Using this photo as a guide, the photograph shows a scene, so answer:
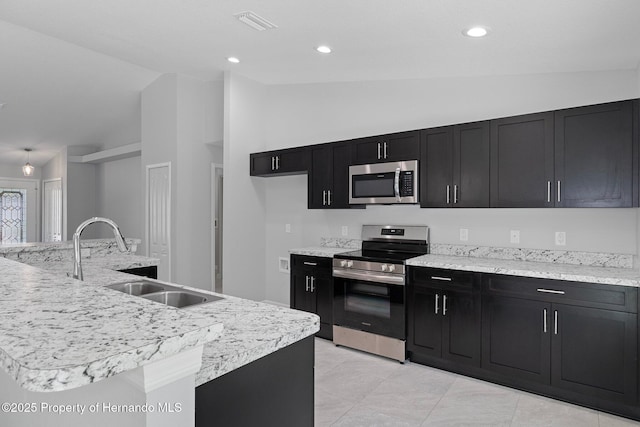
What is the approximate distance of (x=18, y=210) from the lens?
29.6 ft

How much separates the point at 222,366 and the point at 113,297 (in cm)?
37

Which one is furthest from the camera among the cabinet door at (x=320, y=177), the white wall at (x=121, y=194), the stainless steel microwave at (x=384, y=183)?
the white wall at (x=121, y=194)

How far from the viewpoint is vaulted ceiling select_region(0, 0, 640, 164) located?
2473 mm

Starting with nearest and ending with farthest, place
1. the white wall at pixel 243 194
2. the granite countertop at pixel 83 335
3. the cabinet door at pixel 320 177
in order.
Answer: the granite countertop at pixel 83 335 → the cabinet door at pixel 320 177 → the white wall at pixel 243 194

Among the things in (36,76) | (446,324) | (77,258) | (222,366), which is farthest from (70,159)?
(222,366)

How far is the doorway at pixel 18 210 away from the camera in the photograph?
8742 millimetres

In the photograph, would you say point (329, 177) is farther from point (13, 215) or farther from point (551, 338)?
point (13, 215)

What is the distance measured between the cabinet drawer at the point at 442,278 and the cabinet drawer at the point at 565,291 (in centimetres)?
12

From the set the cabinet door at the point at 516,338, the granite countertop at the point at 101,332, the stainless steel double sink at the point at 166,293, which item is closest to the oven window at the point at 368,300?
the cabinet door at the point at 516,338

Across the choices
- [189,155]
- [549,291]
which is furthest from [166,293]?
[189,155]

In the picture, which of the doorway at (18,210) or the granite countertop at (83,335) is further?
the doorway at (18,210)

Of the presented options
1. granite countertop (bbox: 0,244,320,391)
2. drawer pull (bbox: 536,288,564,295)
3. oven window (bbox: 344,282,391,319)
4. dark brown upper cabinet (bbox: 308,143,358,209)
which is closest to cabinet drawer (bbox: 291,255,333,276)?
oven window (bbox: 344,282,391,319)

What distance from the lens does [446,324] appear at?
322cm

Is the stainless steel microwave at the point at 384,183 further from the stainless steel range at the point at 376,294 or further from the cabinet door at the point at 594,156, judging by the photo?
the cabinet door at the point at 594,156
